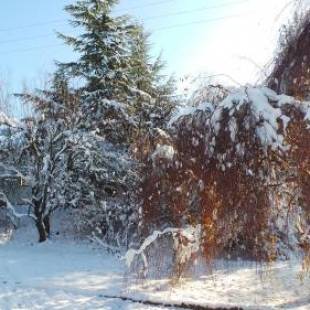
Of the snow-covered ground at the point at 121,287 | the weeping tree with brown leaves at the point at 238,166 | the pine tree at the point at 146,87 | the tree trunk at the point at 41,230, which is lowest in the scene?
the snow-covered ground at the point at 121,287

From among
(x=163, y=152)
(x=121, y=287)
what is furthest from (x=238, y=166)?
(x=121, y=287)

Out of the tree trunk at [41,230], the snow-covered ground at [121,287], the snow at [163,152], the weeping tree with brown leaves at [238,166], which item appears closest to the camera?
the weeping tree with brown leaves at [238,166]

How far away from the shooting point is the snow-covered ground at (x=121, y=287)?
8992 millimetres

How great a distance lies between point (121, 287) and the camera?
9.91m

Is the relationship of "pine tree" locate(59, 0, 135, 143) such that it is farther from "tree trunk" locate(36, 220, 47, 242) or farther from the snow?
the snow

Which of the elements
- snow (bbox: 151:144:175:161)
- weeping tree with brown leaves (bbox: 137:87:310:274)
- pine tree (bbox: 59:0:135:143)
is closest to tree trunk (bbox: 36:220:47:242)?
pine tree (bbox: 59:0:135:143)

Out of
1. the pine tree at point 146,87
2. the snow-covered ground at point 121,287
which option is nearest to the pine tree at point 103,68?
the pine tree at point 146,87

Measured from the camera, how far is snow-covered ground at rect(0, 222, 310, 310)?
29.5 feet

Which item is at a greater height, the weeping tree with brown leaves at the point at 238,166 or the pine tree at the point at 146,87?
the pine tree at the point at 146,87

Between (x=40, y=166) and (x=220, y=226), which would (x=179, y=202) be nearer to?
(x=220, y=226)

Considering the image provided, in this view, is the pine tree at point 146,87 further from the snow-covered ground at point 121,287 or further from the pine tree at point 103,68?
the snow-covered ground at point 121,287

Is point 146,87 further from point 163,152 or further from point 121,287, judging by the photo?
point 163,152

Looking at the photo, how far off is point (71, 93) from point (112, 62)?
6.48 feet

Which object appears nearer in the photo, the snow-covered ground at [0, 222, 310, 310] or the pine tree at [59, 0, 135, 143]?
the snow-covered ground at [0, 222, 310, 310]
